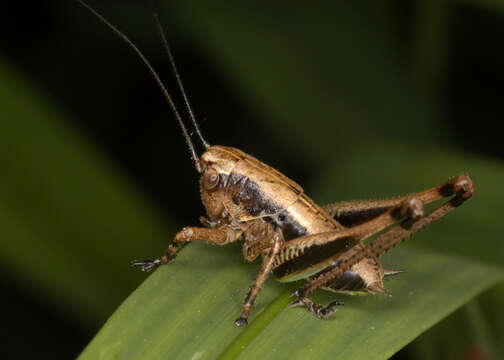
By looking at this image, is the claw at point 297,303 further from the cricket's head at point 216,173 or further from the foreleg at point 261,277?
the cricket's head at point 216,173

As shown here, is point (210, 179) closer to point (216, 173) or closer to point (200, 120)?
point (216, 173)

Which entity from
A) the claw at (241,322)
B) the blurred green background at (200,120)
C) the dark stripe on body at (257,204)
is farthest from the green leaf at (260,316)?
the blurred green background at (200,120)

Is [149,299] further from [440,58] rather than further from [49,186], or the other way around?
[440,58]

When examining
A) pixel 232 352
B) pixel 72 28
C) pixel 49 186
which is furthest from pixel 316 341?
pixel 72 28

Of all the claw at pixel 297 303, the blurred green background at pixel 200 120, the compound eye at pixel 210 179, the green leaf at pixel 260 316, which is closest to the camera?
the green leaf at pixel 260 316

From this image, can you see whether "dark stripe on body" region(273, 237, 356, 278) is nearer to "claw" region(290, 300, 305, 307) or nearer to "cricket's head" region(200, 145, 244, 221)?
"claw" region(290, 300, 305, 307)

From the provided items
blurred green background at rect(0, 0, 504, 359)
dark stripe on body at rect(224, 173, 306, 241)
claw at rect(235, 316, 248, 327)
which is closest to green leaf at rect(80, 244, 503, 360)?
claw at rect(235, 316, 248, 327)

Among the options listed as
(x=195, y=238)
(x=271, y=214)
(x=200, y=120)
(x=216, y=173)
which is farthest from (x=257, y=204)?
(x=200, y=120)
